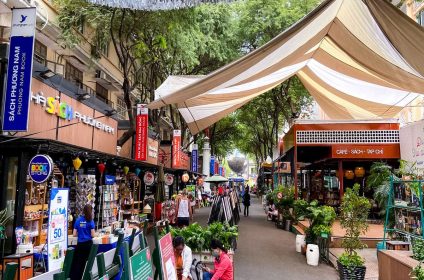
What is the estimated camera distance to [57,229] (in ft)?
24.7

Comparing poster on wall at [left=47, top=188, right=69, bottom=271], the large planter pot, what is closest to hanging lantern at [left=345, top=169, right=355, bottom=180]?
the large planter pot

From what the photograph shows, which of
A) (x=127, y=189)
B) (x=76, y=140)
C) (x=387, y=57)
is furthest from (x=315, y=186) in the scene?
(x=387, y=57)

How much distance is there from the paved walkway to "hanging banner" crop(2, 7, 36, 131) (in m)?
5.83

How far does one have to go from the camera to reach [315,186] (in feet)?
75.4

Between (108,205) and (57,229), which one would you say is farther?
(108,205)

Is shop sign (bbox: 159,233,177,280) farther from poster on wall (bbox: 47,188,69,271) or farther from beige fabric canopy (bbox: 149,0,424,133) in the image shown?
poster on wall (bbox: 47,188,69,271)

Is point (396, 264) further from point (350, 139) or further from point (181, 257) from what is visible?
point (350, 139)

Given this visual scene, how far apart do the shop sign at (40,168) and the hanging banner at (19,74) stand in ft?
2.45

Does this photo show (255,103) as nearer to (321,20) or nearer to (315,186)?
(315,186)

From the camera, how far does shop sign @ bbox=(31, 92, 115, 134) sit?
350 inches

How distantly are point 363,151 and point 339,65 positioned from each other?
926 centimetres

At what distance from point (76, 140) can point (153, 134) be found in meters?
9.50

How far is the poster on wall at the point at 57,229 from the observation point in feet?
23.7

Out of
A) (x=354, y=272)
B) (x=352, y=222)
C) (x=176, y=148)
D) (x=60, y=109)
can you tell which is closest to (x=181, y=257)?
(x=354, y=272)
